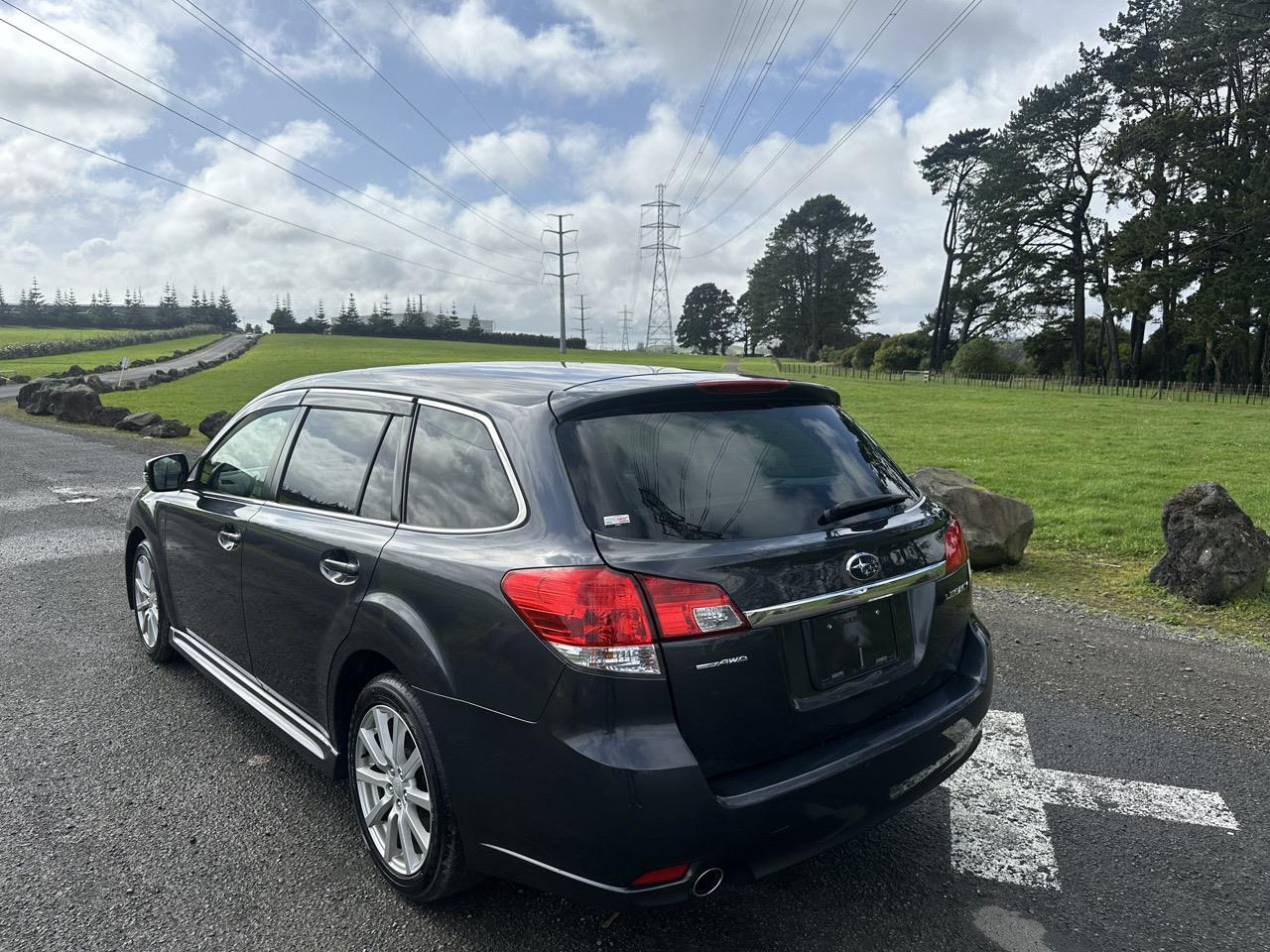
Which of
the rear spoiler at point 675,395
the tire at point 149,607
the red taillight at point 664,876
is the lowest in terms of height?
the tire at point 149,607

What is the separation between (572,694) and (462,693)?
1.28 ft

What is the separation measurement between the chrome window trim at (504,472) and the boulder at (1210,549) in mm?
5493

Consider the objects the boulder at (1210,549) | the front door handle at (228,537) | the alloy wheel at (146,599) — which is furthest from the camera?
the boulder at (1210,549)

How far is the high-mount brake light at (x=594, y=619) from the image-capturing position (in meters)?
2.00

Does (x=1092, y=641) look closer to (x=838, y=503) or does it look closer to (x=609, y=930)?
(x=838, y=503)

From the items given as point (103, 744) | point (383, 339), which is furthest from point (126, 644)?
point (383, 339)

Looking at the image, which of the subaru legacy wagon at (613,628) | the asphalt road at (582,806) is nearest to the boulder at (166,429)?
the asphalt road at (582,806)

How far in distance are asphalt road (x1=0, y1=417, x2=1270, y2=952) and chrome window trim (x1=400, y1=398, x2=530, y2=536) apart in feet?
3.92

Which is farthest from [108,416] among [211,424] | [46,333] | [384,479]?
[46,333]

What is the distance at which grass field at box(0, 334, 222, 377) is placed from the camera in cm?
4872

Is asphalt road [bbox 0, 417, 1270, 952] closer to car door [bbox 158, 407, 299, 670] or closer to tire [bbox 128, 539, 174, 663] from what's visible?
tire [bbox 128, 539, 174, 663]

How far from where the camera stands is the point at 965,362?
5016 cm

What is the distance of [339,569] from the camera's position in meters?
2.71

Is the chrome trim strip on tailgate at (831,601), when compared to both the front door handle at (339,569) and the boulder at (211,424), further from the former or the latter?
the boulder at (211,424)
